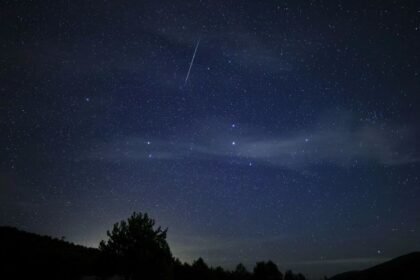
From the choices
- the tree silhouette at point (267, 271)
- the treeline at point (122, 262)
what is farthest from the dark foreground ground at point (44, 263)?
the tree silhouette at point (267, 271)

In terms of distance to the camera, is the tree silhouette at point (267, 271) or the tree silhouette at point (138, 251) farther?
the tree silhouette at point (267, 271)

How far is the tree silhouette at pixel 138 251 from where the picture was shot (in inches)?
978

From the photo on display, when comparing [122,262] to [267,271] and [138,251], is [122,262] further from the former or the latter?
[267,271]

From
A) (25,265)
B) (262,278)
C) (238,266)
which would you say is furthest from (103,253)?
(238,266)

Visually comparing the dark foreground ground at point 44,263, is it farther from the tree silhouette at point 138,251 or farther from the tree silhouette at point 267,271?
the tree silhouette at point 267,271

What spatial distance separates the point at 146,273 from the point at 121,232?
3.64m

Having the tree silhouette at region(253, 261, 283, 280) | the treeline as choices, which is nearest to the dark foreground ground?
the treeline

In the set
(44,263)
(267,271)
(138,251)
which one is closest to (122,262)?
(138,251)

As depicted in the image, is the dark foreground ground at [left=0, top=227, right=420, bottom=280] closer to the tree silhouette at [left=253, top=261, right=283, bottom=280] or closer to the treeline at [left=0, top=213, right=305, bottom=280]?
the treeline at [left=0, top=213, right=305, bottom=280]

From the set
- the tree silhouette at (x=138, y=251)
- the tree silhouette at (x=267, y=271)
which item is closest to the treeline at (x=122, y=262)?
the tree silhouette at (x=138, y=251)

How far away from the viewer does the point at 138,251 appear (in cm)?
2530

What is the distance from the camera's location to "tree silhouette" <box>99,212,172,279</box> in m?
24.8

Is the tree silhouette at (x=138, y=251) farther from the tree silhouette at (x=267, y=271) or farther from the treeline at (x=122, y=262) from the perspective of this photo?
the tree silhouette at (x=267, y=271)

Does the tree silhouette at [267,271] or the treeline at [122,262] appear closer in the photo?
the treeline at [122,262]
